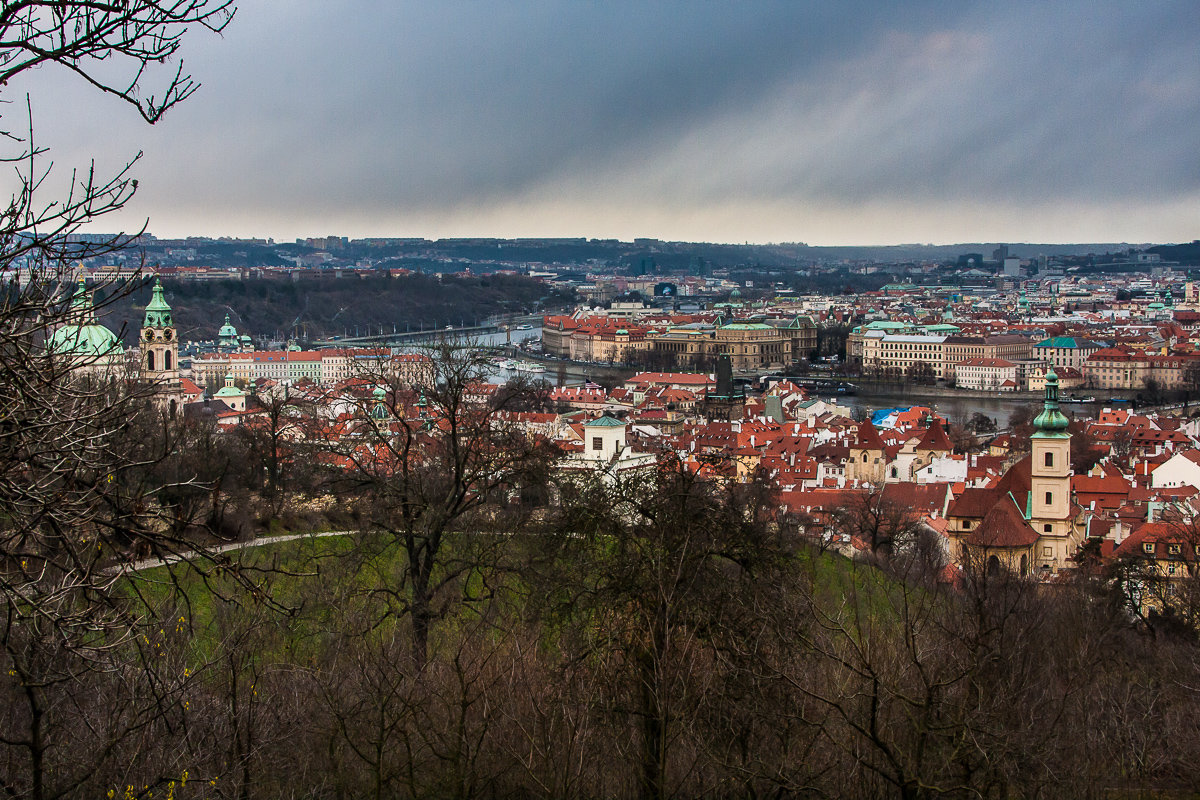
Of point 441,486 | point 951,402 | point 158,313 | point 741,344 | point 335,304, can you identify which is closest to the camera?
point 441,486

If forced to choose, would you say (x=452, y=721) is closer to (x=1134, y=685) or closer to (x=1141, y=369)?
(x=1134, y=685)

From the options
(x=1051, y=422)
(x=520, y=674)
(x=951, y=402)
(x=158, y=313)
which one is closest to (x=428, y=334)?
(x=951, y=402)

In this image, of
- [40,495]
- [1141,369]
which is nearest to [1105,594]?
[40,495]


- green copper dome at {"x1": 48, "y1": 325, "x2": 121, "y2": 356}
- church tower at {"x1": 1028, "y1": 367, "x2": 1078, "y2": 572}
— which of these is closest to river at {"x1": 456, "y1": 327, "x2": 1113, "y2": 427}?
church tower at {"x1": 1028, "y1": 367, "x2": 1078, "y2": 572}

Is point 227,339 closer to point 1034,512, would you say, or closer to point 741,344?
point 741,344

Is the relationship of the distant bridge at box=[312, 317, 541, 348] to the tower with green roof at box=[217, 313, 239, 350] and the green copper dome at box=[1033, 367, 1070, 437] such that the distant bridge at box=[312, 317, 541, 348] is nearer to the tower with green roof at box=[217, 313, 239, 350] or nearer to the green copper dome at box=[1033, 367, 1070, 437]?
the tower with green roof at box=[217, 313, 239, 350]
